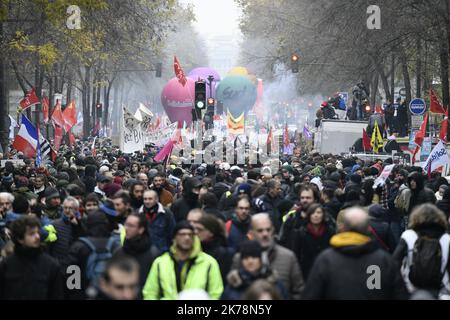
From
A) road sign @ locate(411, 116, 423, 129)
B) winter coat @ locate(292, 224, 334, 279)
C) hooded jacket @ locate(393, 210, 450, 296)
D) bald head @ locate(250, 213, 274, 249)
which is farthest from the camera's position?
road sign @ locate(411, 116, 423, 129)

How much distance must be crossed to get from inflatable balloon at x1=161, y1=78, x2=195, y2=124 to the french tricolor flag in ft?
144

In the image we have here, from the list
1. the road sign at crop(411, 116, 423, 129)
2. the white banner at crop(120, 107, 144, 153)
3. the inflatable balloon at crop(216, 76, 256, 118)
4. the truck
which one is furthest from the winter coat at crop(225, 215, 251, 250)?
the inflatable balloon at crop(216, 76, 256, 118)

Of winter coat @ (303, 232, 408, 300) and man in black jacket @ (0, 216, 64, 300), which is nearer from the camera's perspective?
winter coat @ (303, 232, 408, 300)

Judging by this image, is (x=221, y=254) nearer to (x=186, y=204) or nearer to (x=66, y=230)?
(x=66, y=230)

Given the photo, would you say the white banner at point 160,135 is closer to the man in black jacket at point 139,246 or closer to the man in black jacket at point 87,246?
the man in black jacket at point 87,246

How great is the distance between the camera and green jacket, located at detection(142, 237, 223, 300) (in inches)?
308

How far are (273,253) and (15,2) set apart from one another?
19.8m

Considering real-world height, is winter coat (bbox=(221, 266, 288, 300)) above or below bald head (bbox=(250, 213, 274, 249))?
below

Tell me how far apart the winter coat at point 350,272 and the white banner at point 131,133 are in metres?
18.1

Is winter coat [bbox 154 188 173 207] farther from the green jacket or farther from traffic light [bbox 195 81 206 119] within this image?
traffic light [bbox 195 81 206 119]

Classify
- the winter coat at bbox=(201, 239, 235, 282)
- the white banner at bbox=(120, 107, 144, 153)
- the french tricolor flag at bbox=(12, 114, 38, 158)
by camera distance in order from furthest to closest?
the white banner at bbox=(120, 107, 144, 153) < the french tricolor flag at bbox=(12, 114, 38, 158) < the winter coat at bbox=(201, 239, 235, 282)

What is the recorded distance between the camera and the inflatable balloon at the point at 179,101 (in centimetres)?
6606

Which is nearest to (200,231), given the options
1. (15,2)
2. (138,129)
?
(138,129)

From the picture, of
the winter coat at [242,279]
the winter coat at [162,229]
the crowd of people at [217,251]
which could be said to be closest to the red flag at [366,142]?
the crowd of people at [217,251]
